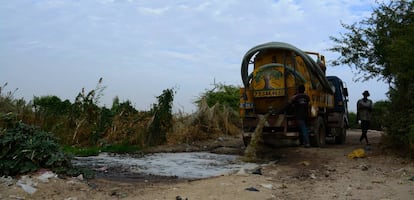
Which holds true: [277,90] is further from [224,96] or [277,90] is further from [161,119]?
[224,96]

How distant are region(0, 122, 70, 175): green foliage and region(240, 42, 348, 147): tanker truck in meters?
6.35

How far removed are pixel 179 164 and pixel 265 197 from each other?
434cm

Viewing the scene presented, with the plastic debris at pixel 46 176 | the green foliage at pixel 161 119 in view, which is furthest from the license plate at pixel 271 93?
the plastic debris at pixel 46 176

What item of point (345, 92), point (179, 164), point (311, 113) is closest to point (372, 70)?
point (345, 92)

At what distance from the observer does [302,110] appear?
11938 mm

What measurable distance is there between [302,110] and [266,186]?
17.7ft

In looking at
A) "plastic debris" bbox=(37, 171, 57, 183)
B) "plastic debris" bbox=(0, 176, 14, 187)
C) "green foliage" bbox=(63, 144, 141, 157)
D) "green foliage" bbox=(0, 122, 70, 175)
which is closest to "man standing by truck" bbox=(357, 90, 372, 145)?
"green foliage" bbox=(63, 144, 141, 157)

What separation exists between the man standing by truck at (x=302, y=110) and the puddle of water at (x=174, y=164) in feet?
7.05

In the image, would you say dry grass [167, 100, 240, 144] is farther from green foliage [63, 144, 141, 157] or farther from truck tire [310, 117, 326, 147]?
truck tire [310, 117, 326, 147]

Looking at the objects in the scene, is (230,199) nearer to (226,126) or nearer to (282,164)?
(282,164)

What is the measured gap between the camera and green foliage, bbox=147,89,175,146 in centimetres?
1484

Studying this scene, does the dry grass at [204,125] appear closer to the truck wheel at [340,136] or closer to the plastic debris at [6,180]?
the truck wheel at [340,136]

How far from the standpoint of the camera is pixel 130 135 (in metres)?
15.0

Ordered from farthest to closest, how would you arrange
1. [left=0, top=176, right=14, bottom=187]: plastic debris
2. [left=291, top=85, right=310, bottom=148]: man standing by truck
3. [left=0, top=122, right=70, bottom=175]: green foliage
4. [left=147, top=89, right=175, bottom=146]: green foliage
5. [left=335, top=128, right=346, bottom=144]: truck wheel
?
[left=335, top=128, right=346, bottom=144]: truck wheel < [left=147, top=89, right=175, bottom=146]: green foliage < [left=291, top=85, right=310, bottom=148]: man standing by truck < [left=0, top=122, right=70, bottom=175]: green foliage < [left=0, top=176, right=14, bottom=187]: plastic debris
